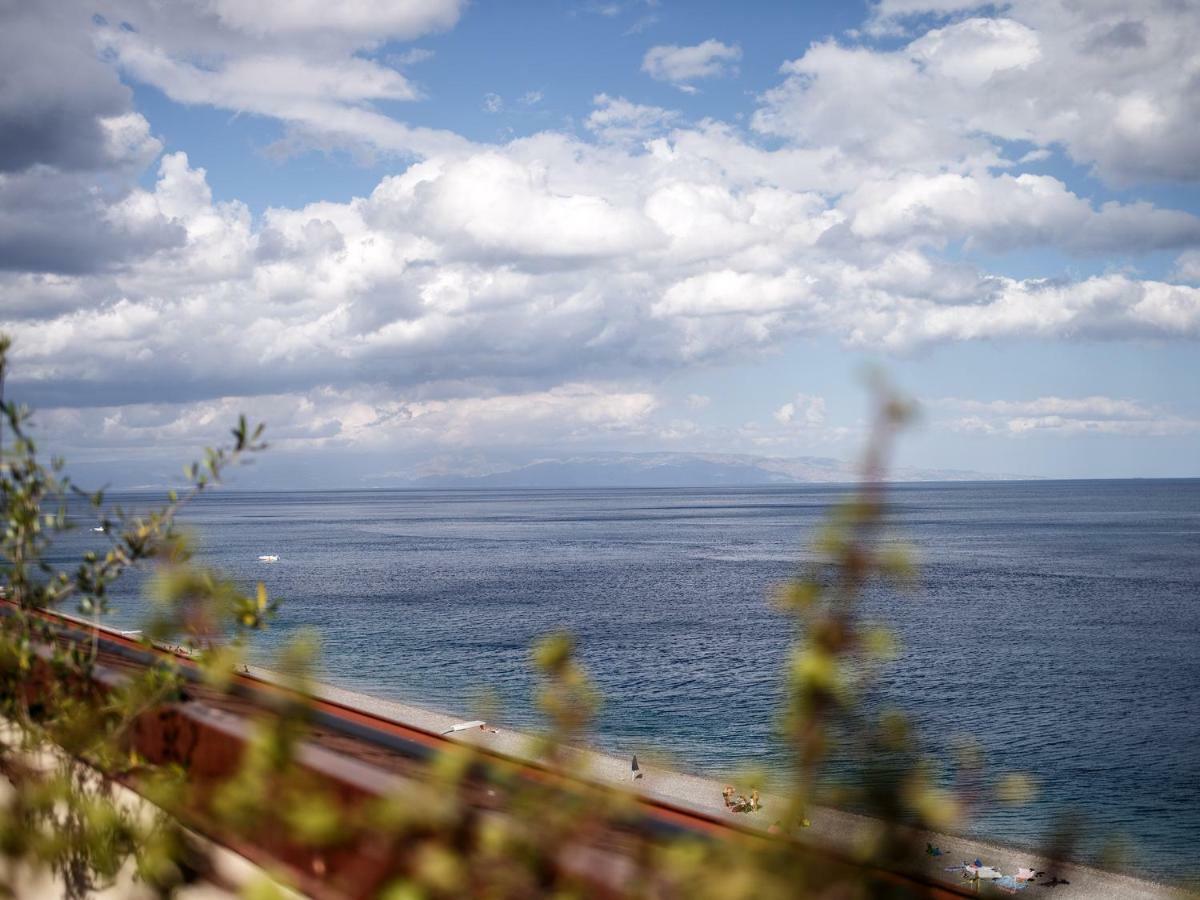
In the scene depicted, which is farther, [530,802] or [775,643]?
[775,643]

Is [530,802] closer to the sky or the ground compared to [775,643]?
closer to the sky

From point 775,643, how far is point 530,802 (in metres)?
50.5

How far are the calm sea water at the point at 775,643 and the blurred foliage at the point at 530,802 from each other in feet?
0.19

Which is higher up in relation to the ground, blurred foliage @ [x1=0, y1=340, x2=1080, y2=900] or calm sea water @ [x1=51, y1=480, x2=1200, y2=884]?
blurred foliage @ [x1=0, y1=340, x2=1080, y2=900]

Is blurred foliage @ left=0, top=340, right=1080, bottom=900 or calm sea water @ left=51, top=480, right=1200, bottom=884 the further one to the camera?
calm sea water @ left=51, top=480, right=1200, bottom=884

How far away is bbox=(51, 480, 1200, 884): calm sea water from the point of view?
28047 millimetres

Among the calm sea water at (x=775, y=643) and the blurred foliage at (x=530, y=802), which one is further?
the calm sea water at (x=775, y=643)

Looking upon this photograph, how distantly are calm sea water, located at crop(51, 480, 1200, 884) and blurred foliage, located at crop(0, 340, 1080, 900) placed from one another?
6cm

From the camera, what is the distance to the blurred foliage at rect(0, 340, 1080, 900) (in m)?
1.04

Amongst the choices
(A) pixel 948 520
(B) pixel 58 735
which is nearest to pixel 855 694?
(B) pixel 58 735

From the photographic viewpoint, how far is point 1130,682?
44.4 metres

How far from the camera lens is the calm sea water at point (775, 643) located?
92.0 feet

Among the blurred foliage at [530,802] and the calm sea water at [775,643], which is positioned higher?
the blurred foliage at [530,802]

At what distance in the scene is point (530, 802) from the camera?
→ 1271 mm
